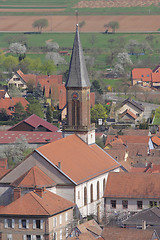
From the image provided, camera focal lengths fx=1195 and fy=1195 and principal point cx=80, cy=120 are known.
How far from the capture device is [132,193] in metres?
88.0

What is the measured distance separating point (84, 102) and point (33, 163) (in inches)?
421

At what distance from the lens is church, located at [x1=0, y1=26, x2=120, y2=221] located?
84.0 meters

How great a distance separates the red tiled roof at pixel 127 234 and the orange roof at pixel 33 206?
680cm

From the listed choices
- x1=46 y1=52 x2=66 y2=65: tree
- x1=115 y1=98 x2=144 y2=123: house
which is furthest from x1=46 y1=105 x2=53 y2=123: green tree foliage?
x1=46 y1=52 x2=66 y2=65: tree

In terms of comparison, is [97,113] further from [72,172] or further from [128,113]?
[72,172]

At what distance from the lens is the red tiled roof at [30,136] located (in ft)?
404

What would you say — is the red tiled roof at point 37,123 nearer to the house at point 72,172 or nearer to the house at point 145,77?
the house at point 72,172

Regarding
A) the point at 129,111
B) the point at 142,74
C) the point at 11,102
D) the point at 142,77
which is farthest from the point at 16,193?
the point at 142,74

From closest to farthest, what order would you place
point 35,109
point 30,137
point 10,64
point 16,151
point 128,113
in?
point 16,151 < point 30,137 < point 35,109 < point 128,113 < point 10,64

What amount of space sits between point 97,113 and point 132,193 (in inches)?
2009

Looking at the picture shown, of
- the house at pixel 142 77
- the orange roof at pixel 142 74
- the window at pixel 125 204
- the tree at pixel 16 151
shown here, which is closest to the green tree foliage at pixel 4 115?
the tree at pixel 16 151

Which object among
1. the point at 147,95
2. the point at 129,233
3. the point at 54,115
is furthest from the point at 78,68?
the point at 147,95

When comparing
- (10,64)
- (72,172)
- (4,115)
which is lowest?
(72,172)

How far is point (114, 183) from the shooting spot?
8969 cm
